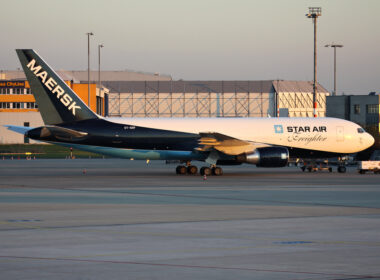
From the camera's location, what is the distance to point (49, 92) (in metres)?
49.0

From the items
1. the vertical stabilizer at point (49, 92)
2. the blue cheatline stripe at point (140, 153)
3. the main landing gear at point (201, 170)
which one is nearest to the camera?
the vertical stabilizer at point (49, 92)

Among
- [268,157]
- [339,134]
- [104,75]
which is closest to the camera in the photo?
[268,157]

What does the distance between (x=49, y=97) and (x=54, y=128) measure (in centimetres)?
216

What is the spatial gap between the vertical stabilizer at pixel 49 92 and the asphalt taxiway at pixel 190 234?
606 inches

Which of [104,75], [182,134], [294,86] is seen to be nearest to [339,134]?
[182,134]

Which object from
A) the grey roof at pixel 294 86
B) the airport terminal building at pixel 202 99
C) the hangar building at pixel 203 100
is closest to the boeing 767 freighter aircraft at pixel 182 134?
the airport terminal building at pixel 202 99

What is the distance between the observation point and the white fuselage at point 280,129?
51.4 meters

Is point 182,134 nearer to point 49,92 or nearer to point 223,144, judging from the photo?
point 223,144

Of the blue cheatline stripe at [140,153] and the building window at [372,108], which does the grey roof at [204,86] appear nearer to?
the building window at [372,108]

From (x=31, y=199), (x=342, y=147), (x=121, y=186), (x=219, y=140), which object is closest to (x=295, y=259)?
(x=31, y=199)

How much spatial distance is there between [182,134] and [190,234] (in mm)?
32365

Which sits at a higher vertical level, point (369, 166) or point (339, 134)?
point (339, 134)

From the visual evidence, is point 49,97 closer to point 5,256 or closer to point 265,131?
point 265,131

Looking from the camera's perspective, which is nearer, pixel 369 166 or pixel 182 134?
pixel 182 134
